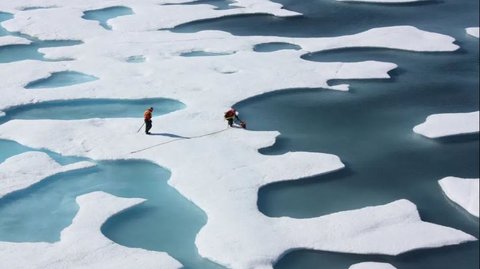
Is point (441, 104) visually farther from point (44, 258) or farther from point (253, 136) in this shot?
point (44, 258)

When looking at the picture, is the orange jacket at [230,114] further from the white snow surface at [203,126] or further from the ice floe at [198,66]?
the ice floe at [198,66]

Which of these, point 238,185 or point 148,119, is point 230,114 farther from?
point 238,185

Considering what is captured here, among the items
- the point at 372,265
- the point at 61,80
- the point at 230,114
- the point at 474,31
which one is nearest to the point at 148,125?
the point at 230,114

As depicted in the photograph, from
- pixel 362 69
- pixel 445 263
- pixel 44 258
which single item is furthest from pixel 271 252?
pixel 362 69

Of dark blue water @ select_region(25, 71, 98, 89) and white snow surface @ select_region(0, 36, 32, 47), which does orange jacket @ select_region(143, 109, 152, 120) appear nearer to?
dark blue water @ select_region(25, 71, 98, 89)

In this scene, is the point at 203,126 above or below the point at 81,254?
above
